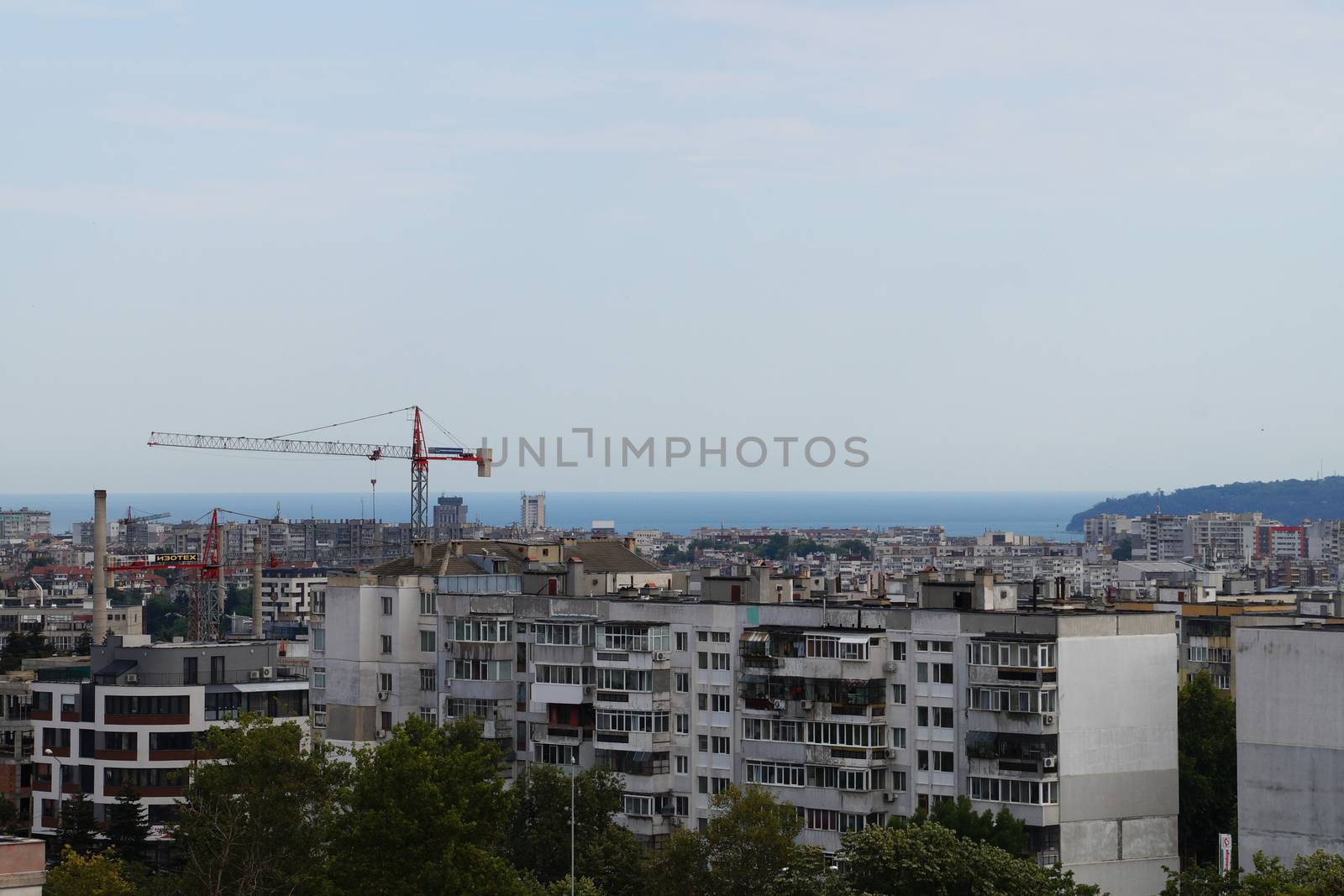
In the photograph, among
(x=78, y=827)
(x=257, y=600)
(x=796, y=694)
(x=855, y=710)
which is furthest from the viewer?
(x=257, y=600)

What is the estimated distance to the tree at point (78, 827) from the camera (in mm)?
53938

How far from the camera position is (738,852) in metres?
43.0

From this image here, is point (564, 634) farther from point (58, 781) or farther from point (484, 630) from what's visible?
point (58, 781)

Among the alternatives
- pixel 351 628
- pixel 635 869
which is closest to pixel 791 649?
pixel 635 869

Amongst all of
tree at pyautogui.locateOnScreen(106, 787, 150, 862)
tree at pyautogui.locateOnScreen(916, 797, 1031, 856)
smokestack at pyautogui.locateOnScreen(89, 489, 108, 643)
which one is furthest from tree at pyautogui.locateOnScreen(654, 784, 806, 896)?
smokestack at pyautogui.locateOnScreen(89, 489, 108, 643)

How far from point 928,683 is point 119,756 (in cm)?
2601

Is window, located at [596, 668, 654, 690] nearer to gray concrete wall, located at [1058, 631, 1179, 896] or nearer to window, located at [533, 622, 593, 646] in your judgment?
window, located at [533, 622, 593, 646]

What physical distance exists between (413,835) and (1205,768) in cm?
2522

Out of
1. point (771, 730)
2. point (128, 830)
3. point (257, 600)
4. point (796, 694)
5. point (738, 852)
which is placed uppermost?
point (796, 694)

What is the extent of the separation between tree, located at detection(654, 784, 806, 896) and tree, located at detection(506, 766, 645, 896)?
9.91 ft

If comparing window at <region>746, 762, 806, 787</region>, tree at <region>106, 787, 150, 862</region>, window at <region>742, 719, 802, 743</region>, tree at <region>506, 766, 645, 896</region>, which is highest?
window at <region>742, 719, 802, 743</region>

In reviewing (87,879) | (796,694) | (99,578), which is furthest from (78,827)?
(99,578)

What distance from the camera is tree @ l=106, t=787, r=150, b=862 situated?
179ft

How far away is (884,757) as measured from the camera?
1907 inches
